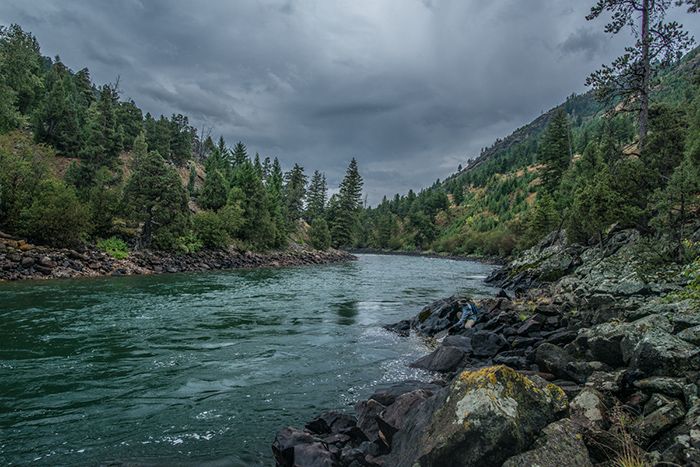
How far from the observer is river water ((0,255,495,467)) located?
5.21 m

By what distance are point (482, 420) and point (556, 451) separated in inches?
32.2

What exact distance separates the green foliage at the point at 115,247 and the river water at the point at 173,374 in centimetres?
1526

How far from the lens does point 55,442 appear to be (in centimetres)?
514

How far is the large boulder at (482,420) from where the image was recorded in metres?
3.57

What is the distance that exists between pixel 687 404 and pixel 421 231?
128m

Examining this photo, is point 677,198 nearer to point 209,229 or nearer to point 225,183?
point 209,229

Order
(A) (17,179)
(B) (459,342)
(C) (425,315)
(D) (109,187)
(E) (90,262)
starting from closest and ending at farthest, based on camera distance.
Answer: (B) (459,342), (C) (425,315), (E) (90,262), (A) (17,179), (D) (109,187)

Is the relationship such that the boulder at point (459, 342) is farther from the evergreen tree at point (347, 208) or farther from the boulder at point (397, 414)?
the evergreen tree at point (347, 208)

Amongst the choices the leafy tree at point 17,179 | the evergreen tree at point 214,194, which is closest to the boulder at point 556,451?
the leafy tree at point 17,179

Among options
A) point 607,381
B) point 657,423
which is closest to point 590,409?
point 657,423

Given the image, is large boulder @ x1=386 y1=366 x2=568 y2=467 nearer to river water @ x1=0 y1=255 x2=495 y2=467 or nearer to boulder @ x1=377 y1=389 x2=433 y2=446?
boulder @ x1=377 y1=389 x2=433 y2=446

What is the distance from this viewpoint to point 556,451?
354cm

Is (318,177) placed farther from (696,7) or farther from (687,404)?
(687,404)

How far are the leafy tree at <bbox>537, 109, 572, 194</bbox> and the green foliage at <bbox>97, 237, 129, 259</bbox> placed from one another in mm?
65309
